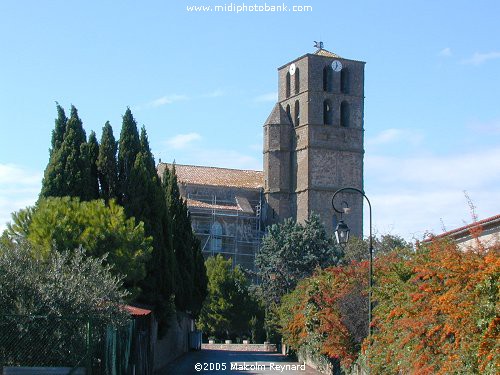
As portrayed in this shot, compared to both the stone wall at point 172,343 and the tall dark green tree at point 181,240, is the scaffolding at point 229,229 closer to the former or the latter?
the stone wall at point 172,343

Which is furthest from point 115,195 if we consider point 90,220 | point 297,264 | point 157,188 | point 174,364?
point 297,264

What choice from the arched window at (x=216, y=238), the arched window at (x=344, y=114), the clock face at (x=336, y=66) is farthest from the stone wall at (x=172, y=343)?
the clock face at (x=336, y=66)

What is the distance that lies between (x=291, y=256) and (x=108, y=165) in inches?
1477

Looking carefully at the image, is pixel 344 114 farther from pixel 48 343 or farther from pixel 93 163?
pixel 48 343

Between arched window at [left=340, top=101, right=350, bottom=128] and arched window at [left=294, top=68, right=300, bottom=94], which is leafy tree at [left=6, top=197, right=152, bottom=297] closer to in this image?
arched window at [left=294, top=68, right=300, bottom=94]

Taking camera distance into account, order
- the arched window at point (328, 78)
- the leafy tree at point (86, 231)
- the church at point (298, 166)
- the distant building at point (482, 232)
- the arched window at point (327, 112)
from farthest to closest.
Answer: the arched window at point (328, 78) → the arched window at point (327, 112) → the church at point (298, 166) → the leafy tree at point (86, 231) → the distant building at point (482, 232)

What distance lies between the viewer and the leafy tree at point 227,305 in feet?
244

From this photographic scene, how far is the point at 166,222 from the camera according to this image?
1382 inches

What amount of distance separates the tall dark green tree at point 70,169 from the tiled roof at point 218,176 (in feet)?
199

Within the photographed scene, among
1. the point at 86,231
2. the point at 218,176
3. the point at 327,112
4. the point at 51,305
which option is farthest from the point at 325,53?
the point at 51,305

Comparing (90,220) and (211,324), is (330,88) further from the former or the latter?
(90,220)

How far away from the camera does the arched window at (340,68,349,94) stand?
92500 mm

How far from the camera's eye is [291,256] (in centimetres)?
6925

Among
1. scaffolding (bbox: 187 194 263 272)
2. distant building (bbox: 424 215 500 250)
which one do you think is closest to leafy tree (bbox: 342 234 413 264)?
scaffolding (bbox: 187 194 263 272)
